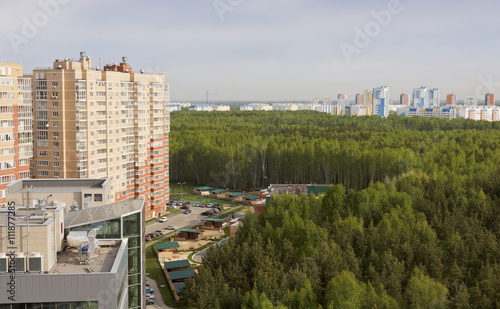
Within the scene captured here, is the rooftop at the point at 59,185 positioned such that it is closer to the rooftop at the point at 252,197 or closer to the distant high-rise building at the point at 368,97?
the rooftop at the point at 252,197

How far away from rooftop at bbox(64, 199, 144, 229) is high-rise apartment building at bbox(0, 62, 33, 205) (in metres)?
17.2

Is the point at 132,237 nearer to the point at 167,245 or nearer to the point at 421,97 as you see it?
the point at 167,245

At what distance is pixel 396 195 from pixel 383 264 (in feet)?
39.7

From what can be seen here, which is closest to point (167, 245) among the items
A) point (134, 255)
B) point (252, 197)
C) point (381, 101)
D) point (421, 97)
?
point (252, 197)

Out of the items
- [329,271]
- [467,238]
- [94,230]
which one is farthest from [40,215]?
[467,238]

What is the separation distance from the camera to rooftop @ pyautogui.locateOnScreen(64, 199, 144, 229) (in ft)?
48.7

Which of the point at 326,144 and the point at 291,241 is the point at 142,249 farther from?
the point at 326,144

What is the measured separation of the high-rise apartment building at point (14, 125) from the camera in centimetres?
3042

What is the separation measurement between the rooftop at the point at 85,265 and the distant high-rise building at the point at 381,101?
15273cm

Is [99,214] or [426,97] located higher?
[426,97]

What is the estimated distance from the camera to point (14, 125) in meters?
31.2

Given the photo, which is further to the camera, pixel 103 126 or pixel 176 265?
pixel 103 126

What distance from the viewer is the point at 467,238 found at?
26766 millimetres

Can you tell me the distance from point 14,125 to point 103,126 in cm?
780
